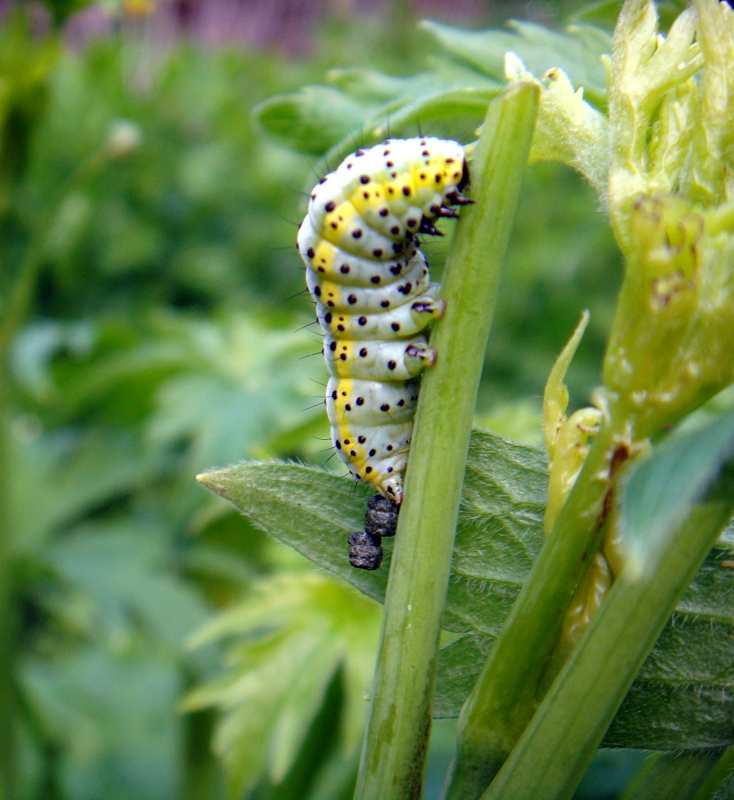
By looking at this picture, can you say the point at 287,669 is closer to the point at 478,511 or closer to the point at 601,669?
the point at 478,511

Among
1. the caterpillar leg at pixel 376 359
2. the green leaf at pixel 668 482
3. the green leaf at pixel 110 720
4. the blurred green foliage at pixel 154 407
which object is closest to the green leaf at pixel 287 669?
the blurred green foliage at pixel 154 407

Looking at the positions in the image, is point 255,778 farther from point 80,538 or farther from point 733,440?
point 80,538

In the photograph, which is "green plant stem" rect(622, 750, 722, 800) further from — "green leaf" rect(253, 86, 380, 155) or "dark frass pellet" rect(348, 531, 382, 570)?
"green leaf" rect(253, 86, 380, 155)

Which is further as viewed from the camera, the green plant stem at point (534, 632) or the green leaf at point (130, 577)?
the green leaf at point (130, 577)

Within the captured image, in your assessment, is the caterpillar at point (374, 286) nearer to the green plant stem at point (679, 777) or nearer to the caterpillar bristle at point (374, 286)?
the caterpillar bristle at point (374, 286)

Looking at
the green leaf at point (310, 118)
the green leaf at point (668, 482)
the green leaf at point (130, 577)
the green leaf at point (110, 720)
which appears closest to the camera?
the green leaf at point (668, 482)

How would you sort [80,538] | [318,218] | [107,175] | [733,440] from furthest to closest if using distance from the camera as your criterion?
[107,175] → [80,538] → [318,218] → [733,440]

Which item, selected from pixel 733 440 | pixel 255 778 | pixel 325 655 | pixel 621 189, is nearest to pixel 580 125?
pixel 621 189
